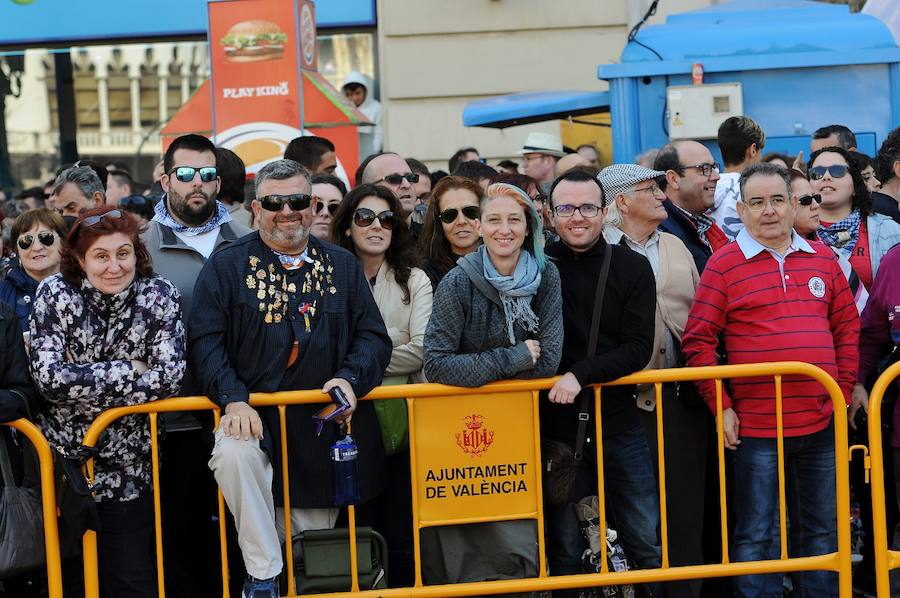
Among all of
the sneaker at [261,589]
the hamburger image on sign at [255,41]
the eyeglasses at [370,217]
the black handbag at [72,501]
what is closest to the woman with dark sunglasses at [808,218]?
the eyeglasses at [370,217]

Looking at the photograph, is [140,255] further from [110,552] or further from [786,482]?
[786,482]

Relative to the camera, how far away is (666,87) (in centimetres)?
902

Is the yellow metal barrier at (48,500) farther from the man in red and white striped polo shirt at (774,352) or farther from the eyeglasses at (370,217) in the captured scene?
the man in red and white striped polo shirt at (774,352)

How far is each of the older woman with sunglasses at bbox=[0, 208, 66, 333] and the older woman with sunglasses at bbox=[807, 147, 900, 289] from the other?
392 centimetres

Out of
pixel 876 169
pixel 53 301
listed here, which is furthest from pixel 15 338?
pixel 876 169

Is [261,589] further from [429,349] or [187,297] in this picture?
[187,297]

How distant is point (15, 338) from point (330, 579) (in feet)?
5.22

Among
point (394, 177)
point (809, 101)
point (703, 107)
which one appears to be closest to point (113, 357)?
point (394, 177)

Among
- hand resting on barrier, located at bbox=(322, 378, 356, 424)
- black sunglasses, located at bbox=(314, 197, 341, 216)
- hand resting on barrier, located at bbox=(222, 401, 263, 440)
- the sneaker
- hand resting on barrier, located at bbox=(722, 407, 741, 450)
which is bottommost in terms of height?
the sneaker

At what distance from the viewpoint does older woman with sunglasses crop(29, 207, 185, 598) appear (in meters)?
4.95

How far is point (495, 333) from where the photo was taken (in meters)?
5.21

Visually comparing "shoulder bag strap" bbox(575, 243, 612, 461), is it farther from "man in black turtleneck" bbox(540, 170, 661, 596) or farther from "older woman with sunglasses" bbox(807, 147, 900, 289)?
"older woman with sunglasses" bbox(807, 147, 900, 289)

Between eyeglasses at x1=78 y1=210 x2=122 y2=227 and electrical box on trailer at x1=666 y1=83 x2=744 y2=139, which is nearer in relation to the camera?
eyeglasses at x1=78 y1=210 x2=122 y2=227

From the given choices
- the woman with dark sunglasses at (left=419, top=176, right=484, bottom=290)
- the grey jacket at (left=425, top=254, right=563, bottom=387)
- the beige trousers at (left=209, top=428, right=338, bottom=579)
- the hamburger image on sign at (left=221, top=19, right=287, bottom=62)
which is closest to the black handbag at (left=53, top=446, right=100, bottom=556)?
Result: the beige trousers at (left=209, top=428, right=338, bottom=579)
